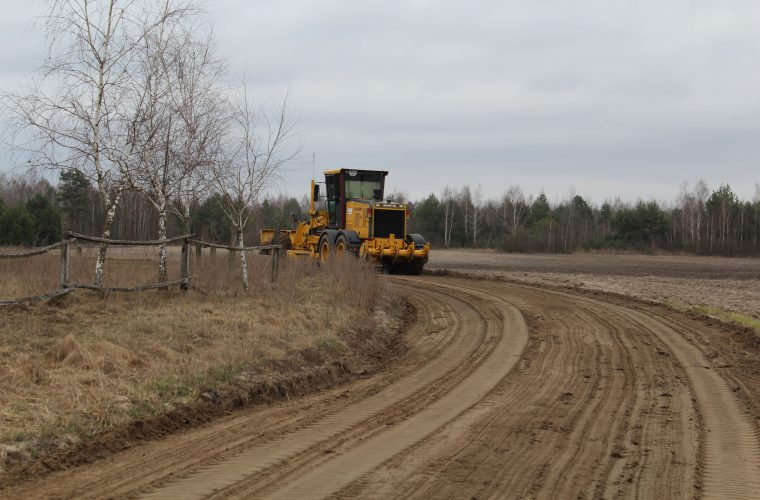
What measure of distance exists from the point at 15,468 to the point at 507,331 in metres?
9.85

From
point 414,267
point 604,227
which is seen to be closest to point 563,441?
point 414,267

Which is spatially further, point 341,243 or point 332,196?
point 332,196

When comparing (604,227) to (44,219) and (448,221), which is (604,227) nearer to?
(448,221)

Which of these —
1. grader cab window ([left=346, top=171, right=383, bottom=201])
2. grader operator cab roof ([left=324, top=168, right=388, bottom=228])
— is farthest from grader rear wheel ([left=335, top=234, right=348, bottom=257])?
grader cab window ([left=346, top=171, right=383, bottom=201])

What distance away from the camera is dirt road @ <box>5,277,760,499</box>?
5309 mm

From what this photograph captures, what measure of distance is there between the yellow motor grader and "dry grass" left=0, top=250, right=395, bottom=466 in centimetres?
833

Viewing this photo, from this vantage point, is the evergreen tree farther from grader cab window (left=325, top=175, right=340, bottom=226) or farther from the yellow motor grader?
grader cab window (left=325, top=175, right=340, bottom=226)

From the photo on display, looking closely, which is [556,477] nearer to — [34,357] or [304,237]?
[34,357]

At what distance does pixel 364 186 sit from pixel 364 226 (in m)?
1.94

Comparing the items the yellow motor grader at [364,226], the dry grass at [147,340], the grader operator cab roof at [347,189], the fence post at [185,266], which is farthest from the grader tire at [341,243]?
the fence post at [185,266]

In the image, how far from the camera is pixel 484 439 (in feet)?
21.9

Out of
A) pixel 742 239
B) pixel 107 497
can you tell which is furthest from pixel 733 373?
pixel 742 239

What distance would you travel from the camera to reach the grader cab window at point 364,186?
27.5 meters

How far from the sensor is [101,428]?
6.43 meters
